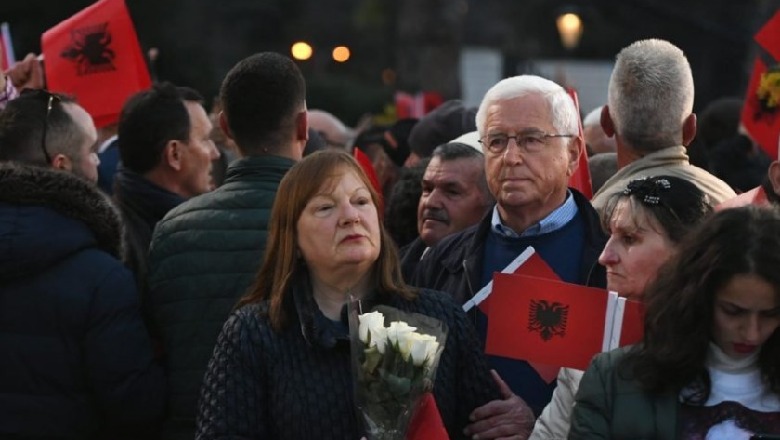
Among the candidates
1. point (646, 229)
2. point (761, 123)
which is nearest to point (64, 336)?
point (646, 229)

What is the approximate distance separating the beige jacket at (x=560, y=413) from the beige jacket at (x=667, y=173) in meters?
1.37

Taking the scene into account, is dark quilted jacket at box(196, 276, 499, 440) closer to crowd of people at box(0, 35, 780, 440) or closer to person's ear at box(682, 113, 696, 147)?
crowd of people at box(0, 35, 780, 440)

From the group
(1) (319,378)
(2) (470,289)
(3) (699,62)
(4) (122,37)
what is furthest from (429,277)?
(3) (699,62)

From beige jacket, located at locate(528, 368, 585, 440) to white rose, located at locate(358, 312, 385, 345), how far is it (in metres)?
0.59

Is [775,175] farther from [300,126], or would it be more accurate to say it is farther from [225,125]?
[225,125]

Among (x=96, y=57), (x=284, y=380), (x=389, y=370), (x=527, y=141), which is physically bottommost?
(x=284, y=380)

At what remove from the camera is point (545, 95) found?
620 centimetres

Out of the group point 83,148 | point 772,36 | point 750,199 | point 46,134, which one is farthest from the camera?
point 772,36

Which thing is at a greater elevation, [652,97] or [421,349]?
[652,97]

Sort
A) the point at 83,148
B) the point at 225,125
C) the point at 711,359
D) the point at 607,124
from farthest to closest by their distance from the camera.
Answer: the point at 607,124
the point at 83,148
the point at 225,125
the point at 711,359

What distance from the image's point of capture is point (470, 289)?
19.9 feet

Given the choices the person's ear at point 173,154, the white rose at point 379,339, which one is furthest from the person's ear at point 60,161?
the white rose at point 379,339

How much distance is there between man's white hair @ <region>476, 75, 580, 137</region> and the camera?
619 cm

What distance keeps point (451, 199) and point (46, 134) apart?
1727mm
